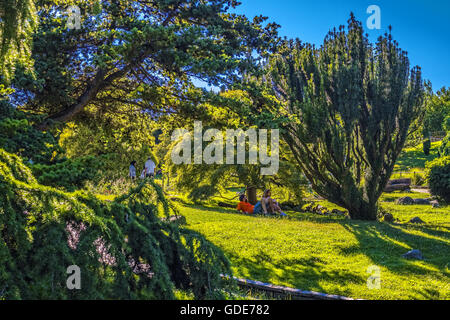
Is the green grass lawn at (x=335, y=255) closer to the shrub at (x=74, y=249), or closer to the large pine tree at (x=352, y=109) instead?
the large pine tree at (x=352, y=109)

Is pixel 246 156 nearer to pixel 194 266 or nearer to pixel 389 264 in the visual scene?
pixel 389 264

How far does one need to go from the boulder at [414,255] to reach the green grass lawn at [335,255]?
14 cm

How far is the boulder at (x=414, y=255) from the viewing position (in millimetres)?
7066

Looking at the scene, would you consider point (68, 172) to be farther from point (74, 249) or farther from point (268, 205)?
point (268, 205)

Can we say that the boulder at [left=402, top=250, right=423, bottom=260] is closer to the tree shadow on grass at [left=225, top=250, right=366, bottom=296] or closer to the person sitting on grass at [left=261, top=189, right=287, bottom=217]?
the tree shadow on grass at [left=225, top=250, right=366, bottom=296]

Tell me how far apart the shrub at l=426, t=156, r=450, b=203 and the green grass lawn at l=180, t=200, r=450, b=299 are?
15.1 ft

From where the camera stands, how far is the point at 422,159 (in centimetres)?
4266

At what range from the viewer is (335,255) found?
7250 millimetres

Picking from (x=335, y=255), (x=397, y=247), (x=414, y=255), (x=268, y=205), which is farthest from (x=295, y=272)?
(x=268, y=205)

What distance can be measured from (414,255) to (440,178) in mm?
8247

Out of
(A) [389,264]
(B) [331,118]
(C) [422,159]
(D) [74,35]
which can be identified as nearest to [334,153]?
(B) [331,118]

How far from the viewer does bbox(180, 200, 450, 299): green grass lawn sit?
5.44 m

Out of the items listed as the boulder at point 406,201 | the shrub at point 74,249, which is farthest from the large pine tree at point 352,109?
the shrub at point 74,249
